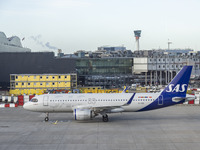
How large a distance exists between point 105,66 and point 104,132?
72989 mm

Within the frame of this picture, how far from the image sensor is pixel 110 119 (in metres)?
33.0

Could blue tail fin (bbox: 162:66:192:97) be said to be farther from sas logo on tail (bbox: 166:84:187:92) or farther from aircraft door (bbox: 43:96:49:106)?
aircraft door (bbox: 43:96:49:106)

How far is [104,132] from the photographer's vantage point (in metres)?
26.0

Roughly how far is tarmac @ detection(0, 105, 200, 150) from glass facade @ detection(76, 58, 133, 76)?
203 ft

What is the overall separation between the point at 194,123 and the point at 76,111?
13.8 metres

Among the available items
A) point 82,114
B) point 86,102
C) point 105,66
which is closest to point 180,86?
point 86,102

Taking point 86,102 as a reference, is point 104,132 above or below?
below

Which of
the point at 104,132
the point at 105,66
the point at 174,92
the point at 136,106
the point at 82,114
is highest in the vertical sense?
the point at 105,66

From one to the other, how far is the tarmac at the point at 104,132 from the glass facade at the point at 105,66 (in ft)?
203

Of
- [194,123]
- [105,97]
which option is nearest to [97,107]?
[105,97]

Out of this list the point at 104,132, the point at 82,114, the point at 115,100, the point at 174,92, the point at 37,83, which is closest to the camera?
the point at 104,132

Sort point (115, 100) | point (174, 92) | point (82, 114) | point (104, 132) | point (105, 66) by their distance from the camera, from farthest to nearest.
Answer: point (105, 66), point (174, 92), point (115, 100), point (82, 114), point (104, 132)

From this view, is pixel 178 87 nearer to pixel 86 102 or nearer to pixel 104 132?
pixel 86 102

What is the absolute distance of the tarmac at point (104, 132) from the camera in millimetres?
21344
